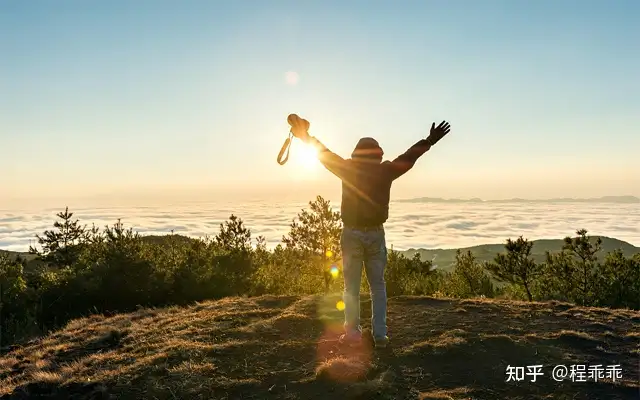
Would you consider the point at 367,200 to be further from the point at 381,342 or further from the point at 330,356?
the point at 330,356

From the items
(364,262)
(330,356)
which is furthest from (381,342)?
(364,262)

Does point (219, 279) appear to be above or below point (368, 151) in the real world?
below

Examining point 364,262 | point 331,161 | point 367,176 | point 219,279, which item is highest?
point 331,161

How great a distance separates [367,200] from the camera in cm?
725

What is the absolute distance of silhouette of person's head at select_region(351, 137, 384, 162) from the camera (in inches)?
290

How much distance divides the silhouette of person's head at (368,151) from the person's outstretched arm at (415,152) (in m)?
0.28

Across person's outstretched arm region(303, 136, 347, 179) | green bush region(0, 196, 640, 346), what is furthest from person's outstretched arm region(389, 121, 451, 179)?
green bush region(0, 196, 640, 346)

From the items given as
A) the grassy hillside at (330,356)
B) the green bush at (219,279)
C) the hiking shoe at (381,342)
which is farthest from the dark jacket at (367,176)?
the green bush at (219,279)

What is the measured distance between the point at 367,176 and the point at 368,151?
1.43 feet

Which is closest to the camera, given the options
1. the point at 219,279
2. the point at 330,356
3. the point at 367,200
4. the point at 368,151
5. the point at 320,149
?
the point at 367,200

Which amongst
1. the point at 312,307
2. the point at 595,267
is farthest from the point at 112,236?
the point at 595,267

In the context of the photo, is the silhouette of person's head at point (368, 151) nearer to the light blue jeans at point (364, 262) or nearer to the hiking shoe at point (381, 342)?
the light blue jeans at point (364, 262)

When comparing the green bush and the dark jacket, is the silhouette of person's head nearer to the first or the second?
the dark jacket

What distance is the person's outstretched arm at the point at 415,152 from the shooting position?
7.30 meters
